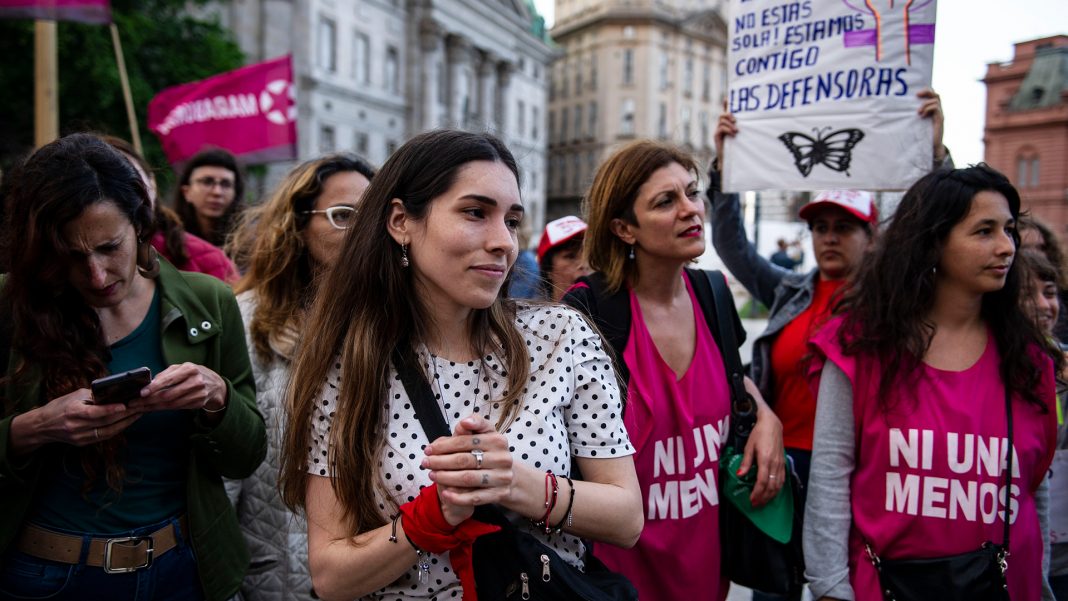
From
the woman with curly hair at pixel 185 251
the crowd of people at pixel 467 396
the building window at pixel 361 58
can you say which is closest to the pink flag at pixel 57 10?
the woman with curly hair at pixel 185 251

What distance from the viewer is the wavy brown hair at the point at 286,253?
2.93 metres

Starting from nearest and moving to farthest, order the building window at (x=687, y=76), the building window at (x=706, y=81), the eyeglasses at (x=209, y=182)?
the eyeglasses at (x=209, y=182) < the building window at (x=687, y=76) < the building window at (x=706, y=81)

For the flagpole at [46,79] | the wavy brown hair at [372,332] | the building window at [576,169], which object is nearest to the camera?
the wavy brown hair at [372,332]

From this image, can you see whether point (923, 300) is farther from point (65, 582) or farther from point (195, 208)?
point (195, 208)

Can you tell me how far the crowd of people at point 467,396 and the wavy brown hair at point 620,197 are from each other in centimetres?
1

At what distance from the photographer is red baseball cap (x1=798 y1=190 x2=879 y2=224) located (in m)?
3.62

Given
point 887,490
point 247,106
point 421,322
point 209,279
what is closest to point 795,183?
point 887,490

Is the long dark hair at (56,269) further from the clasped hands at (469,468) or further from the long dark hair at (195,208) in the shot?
the long dark hair at (195,208)

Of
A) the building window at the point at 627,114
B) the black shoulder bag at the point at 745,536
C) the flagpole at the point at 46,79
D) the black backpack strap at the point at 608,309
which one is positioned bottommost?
the black shoulder bag at the point at 745,536

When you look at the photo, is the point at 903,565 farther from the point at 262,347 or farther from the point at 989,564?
the point at 262,347

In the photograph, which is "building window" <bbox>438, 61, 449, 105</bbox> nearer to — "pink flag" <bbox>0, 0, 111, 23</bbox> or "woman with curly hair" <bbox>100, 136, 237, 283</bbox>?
"pink flag" <bbox>0, 0, 111, 23</bbox>

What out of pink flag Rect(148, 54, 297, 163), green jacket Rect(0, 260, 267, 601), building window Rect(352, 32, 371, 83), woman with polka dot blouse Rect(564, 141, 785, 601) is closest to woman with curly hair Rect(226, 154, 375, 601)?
green jacket Rect(0, 260, 267, 601)

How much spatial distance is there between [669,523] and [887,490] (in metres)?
0.68

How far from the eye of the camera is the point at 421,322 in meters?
1.94
